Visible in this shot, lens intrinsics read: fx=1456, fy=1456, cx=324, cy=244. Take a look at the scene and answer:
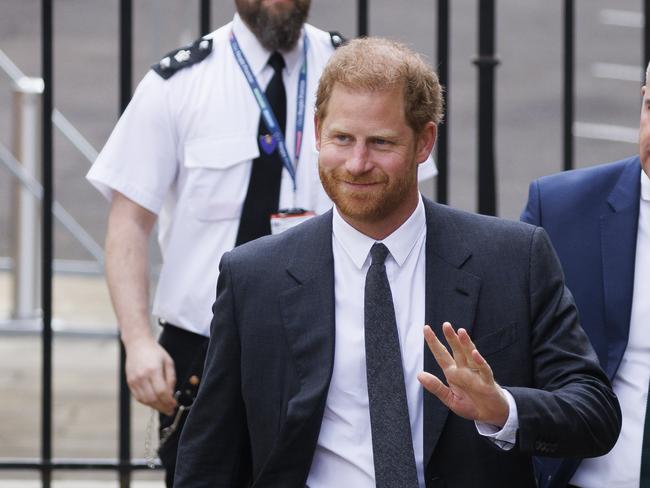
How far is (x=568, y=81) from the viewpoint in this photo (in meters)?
4.72

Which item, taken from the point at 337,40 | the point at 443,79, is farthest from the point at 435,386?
the point at 443,79

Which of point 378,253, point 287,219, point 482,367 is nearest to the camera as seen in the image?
point 482,367

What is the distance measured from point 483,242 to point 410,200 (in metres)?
0.17

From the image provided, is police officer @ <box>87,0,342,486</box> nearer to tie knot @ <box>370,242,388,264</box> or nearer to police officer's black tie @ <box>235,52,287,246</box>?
police officer's black tie @ <box>235,52,287,246</box>

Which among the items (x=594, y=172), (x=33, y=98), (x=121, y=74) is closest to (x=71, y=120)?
(x=33, y=98)

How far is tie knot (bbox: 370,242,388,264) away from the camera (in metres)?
2.93

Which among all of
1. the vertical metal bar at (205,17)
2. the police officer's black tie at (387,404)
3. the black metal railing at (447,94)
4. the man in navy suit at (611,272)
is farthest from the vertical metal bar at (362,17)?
the police officer's black tie at (387,404)

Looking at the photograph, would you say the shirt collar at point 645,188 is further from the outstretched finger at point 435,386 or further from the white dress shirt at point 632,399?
the outstretched finger at point 435,386

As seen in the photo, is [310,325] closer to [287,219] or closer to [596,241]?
[596,241]

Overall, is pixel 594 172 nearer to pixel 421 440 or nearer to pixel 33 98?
pixel 421 440

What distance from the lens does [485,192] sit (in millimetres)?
4754

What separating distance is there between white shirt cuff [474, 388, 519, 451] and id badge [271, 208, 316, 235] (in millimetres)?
1235

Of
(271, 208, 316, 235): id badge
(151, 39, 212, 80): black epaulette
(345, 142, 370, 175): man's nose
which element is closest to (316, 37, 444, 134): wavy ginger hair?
(345, 142, 370, 175): man's nose

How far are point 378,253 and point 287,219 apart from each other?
96cm
